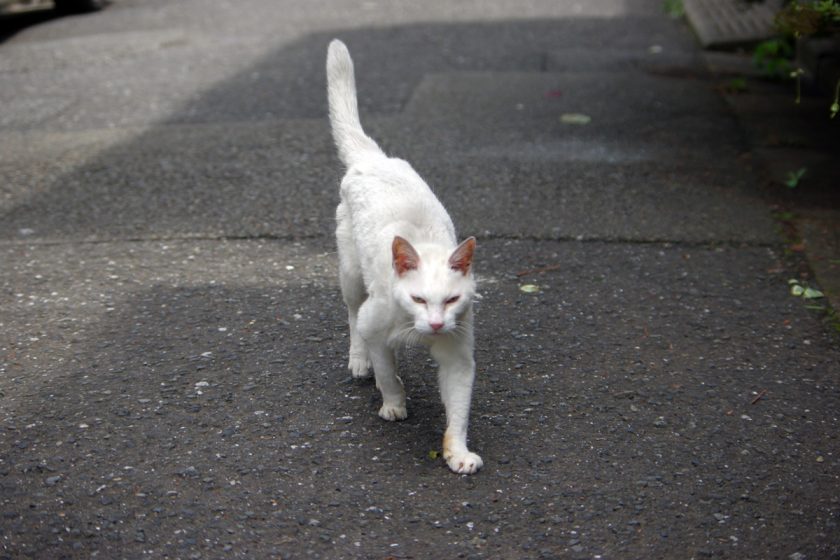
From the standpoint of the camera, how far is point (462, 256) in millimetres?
3312

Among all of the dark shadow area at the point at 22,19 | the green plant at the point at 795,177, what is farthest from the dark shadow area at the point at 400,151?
the dark shadow area at the point at 22,19

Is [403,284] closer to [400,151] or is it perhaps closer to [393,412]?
[393,412]

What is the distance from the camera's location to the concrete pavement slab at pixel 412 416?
10.4ft

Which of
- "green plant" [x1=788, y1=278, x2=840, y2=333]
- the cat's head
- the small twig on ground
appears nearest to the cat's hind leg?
the cat's head

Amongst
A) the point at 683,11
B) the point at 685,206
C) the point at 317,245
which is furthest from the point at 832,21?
the point at 683,11

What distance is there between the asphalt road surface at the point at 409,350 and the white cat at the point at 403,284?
0.55ft

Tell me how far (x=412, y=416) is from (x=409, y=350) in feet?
1.92

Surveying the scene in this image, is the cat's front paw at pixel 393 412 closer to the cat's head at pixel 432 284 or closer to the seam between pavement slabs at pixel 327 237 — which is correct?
the cat's head at pixel 432 284

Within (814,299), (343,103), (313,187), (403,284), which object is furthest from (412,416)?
(313,187)

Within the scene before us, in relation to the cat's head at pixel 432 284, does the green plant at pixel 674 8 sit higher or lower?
lower

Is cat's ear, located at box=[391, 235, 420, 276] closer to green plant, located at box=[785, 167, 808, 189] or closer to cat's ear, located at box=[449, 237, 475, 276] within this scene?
cat's ear, located at box=[449, 237, 475, 276]

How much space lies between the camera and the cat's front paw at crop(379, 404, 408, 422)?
380 centimetres

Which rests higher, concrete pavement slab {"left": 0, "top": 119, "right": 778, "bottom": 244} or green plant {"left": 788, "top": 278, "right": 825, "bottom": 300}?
green plant {"left": 788, "top": 278, "right": 825, "bottom": 300}

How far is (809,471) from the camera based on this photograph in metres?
3.49
